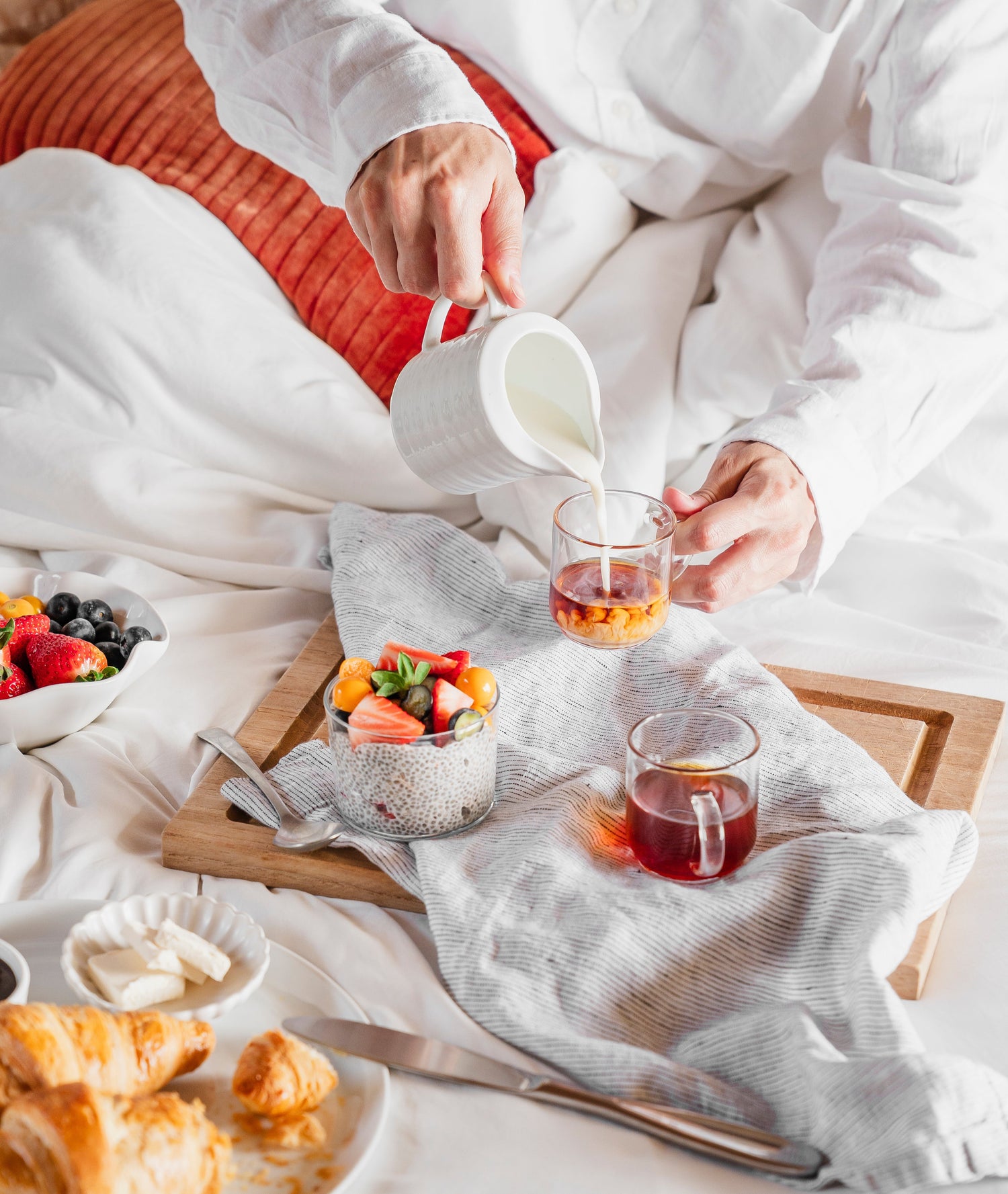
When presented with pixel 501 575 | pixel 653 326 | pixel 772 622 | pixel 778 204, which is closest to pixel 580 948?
pixel 501 575

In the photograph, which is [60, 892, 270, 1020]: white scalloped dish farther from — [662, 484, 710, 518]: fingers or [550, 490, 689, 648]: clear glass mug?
[662, 484, 710, 518]: fingers

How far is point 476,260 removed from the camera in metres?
1.00

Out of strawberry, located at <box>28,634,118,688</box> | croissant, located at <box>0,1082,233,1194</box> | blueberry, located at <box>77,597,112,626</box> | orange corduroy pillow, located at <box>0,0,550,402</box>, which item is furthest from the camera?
orange corduroy pillow, located at <box>0,0,550,402</box>

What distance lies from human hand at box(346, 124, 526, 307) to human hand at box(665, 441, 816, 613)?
26cm

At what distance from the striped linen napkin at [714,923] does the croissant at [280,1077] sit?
0.13 meters

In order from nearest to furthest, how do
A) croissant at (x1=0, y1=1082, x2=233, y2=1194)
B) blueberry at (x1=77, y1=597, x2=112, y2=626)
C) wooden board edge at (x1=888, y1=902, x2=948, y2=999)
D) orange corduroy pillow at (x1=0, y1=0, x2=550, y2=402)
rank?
croissant at (x1=0, y1=1082, x2=233, y2=1194)
wooden board edge at (x1=888, y1=902, x2=948, y2=999)
blueberry at (x1=77, y1=597, x2=112, y2=626)
orange corduroy pillow at (x1=0, y1=0, x2=550, y2=402)

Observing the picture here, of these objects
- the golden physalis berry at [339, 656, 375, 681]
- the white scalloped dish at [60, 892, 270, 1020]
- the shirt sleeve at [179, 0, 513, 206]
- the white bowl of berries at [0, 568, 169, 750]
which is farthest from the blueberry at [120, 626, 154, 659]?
the shirt sleeve at [179, 0, 513, 206]

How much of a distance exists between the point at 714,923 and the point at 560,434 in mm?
433

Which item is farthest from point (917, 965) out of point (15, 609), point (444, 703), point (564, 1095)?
point (15, 609)

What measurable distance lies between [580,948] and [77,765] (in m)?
0.48

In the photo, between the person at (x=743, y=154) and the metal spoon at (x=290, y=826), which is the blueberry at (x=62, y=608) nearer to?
A: the metal spoon at (x=290, y=826)

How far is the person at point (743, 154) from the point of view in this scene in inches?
42.7

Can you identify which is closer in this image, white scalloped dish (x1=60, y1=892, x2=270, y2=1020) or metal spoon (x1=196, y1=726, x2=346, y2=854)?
white scalloped dish (x1=60, y1=892, x2=270, y2=1020)

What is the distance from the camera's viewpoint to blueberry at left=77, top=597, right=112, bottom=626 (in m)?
1.15
